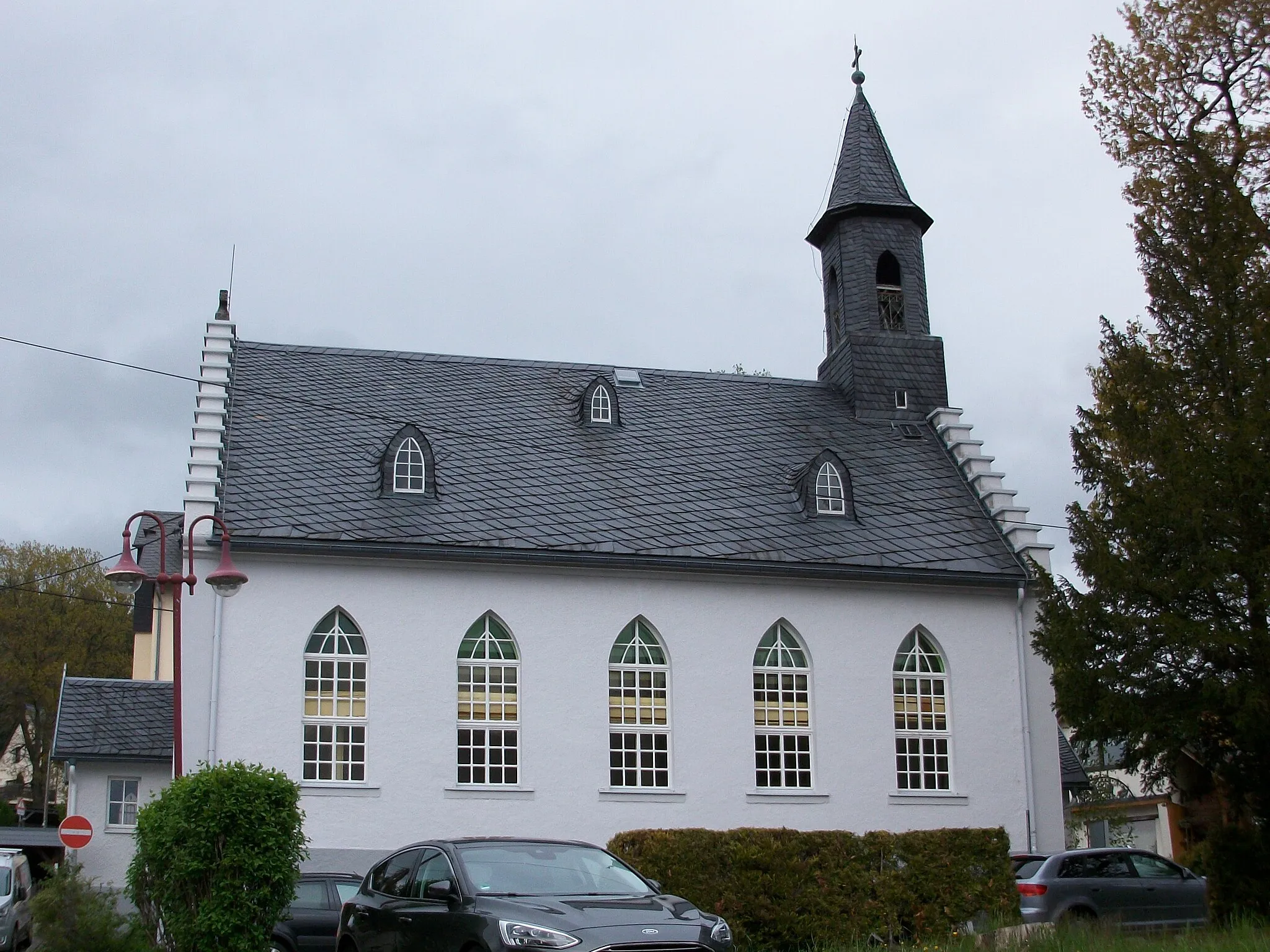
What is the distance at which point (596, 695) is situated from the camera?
24.1 metres

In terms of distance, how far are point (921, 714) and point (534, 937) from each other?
16.7 metres

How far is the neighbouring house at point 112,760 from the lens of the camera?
25438 mm

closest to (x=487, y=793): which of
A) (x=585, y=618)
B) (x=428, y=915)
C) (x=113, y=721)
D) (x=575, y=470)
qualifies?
(x=585, y=618)

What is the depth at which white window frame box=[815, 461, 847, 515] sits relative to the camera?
1065 inches

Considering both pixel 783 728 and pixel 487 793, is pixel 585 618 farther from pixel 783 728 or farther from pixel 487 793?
pixel 783 728

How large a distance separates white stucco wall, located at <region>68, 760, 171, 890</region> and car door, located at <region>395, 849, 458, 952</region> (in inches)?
594

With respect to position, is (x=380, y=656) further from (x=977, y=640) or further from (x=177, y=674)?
(x=977, y=640)

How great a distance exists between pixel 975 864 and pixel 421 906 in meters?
7.83

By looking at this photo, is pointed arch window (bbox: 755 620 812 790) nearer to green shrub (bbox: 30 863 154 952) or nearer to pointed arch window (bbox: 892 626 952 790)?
pointed arch window (bbox: 892 626 952 790)

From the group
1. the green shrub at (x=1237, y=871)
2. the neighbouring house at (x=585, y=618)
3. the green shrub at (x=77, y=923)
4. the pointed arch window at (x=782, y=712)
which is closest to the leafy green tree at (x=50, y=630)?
the neighbouring house at (x=585, y=618)

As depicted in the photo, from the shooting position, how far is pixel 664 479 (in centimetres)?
2728

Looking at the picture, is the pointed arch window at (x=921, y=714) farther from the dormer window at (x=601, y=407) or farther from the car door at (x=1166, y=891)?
the dormer window at (x=601, y=407)

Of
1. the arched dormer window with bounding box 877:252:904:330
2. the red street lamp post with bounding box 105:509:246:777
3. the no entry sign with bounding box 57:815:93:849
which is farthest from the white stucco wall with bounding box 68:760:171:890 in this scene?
the arched dormer window with bounding box 877:252:904:330

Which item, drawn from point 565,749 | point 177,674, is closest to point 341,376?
point 565,749
